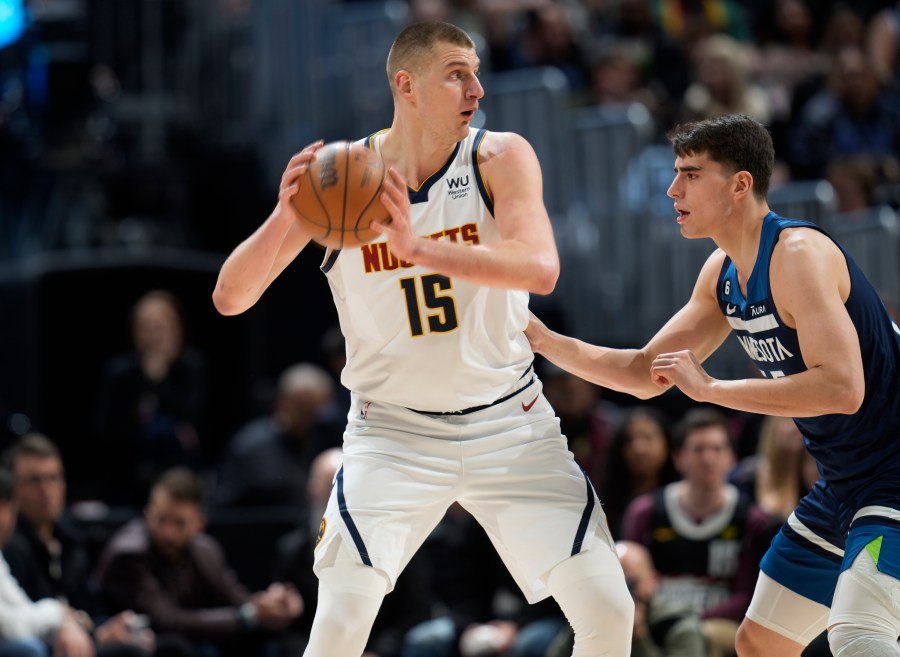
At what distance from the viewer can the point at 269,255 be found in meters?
5.00

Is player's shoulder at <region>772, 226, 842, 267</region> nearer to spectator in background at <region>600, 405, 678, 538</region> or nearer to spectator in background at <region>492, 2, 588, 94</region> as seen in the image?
spectator in background at <region>600, 405, 678, 538</region>

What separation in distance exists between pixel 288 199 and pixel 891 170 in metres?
7.09

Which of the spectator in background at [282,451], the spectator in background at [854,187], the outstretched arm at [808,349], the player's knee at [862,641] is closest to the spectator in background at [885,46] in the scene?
the spectator in background at [854,187]

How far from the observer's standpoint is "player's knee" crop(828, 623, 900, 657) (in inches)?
183

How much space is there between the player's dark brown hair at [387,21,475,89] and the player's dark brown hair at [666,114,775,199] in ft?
2.90

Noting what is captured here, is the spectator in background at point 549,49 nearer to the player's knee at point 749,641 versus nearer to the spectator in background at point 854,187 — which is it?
the spectator in background at point 854,187

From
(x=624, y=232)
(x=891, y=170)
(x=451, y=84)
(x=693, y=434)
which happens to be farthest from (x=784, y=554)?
(x=891, y=170)

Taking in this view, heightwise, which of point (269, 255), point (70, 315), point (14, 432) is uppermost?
point (269, 255)

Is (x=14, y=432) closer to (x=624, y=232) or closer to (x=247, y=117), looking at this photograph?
(x=247, y=117)

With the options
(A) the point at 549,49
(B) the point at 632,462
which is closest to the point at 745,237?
(B) the point at 632,462

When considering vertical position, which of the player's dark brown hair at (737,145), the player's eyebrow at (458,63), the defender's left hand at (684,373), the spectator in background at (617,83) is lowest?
the defender's left hand at (684,373)

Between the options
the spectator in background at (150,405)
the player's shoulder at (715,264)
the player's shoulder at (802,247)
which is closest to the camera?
the player's shoulder at (802,247)

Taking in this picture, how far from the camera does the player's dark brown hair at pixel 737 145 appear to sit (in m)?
5.19

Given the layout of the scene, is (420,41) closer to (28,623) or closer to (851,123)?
(28,623)
